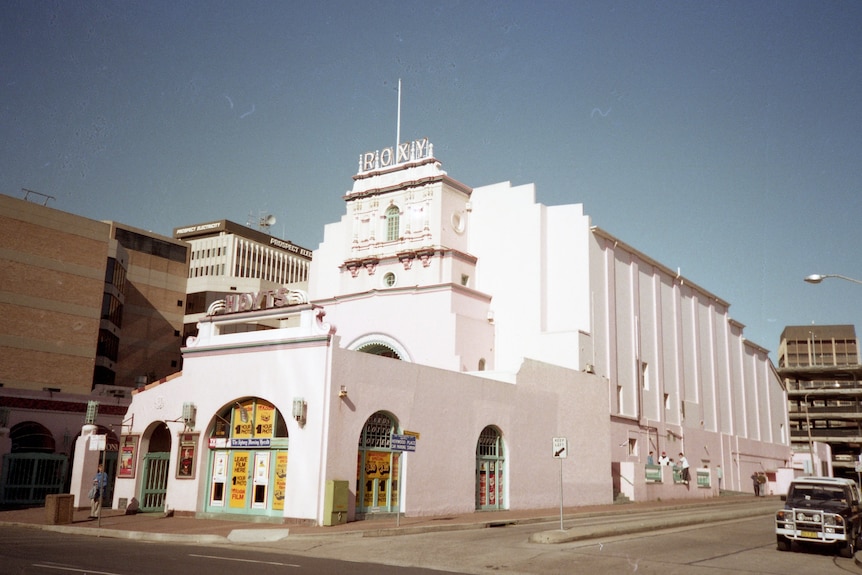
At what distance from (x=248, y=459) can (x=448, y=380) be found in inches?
316

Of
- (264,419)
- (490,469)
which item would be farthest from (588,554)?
(490,469)

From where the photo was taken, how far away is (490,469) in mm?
32000

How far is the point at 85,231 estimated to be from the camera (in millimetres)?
53844

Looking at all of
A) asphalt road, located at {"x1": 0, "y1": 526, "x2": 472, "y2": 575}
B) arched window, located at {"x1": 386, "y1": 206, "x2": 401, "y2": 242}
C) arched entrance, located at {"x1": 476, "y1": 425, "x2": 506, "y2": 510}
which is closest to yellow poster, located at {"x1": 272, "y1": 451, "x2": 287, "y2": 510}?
asphalt road, located at {"x1": 0, "y1": 526, "x2": 472, "y2": 575}

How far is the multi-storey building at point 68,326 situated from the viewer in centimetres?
3812

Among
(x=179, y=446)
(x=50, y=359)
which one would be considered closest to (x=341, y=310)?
(x=179, y=446)

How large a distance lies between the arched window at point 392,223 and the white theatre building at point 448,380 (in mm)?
83

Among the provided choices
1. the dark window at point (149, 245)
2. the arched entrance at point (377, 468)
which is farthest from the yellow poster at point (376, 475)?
the dark window at point (149, 245)

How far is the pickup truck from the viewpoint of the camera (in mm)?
18938

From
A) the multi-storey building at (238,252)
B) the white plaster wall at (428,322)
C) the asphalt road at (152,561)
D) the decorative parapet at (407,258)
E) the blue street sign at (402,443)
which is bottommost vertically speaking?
the asphalt road at (152,561)

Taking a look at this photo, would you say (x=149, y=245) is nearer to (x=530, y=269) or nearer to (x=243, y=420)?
(x=530, y=269)

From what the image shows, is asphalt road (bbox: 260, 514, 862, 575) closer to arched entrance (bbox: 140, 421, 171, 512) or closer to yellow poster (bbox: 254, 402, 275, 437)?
yellow poster (bbox: 254, 402, 275, 437)

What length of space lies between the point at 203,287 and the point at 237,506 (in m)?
61.0

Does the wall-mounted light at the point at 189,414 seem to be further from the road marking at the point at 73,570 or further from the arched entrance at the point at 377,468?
the road marking at the point at 73,570
